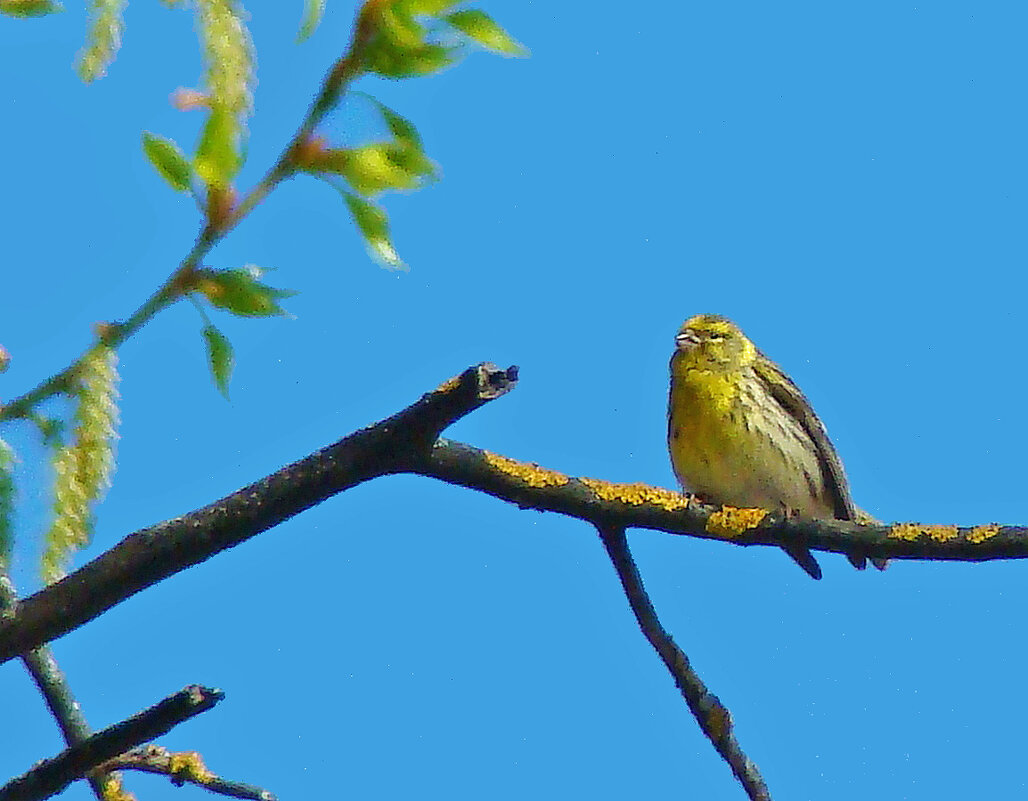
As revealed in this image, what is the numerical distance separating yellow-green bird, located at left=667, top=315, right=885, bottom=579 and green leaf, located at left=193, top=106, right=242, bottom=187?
3.90 meters

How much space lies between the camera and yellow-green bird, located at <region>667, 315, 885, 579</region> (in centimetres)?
487

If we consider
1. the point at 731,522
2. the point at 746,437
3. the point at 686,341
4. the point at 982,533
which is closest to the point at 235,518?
the point at 731,522

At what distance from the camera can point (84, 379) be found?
38.4 inches

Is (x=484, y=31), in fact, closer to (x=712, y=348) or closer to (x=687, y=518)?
(x=687, y=518)

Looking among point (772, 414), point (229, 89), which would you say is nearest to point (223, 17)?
point (229, 89)

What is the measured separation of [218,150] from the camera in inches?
38.7

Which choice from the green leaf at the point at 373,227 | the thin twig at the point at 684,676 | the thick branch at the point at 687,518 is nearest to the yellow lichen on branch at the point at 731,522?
the thick branch at the point at 687,518

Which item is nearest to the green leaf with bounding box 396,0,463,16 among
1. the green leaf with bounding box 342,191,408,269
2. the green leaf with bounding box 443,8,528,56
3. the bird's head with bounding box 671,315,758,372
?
the green leaf with bounding box 443,8,528,56

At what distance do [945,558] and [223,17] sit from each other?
1297 mm

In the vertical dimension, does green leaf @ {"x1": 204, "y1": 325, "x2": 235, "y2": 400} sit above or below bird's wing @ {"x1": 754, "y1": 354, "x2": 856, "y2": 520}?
below

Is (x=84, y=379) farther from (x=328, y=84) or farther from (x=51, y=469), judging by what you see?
(x=328, y=84)

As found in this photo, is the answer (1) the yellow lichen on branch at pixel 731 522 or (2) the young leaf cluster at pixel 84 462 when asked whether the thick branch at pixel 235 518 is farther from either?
(1) the yellow lichen on branch at pixel 731 522

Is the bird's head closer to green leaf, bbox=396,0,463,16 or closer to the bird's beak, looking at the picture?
the bird's beak

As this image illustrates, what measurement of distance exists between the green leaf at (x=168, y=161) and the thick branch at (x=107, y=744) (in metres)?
0.48
